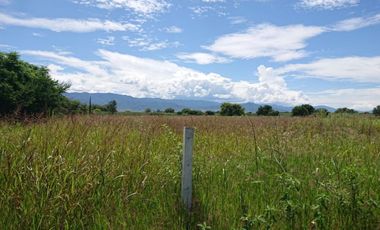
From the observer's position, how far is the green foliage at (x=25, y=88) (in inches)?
491

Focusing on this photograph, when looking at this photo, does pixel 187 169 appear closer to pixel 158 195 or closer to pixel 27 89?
pixel 158 195

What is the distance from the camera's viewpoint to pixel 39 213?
3.28 metres

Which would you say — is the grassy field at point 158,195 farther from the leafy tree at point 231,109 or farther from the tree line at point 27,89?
the leafy tree at point 231,109

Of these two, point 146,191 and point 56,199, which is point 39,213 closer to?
point 56,199

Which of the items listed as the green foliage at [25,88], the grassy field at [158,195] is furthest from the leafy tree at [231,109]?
the grassy field at [158,195]

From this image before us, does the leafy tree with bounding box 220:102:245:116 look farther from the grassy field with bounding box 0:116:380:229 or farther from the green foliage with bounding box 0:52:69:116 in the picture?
the grassy field with bounding box 0:116:380:229

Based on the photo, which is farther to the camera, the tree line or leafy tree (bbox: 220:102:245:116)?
leafy tree (bbox: 220:102:245:116)

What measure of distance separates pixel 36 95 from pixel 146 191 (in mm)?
10908

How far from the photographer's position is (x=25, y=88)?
1298cm

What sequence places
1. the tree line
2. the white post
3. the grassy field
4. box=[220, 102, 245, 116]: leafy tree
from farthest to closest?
box=[220, 102, 245, 116]: leafy tree, the tree line, the white post, the grassy field

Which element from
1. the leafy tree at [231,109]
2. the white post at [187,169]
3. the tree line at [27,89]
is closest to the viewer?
the white post at [187,169]

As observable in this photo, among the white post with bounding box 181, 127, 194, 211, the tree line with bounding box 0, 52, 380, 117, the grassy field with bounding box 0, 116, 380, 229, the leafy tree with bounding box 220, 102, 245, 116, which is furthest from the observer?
the leafy tree with bounding box 220, 102, 245, 116

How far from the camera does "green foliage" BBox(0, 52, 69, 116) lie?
1248cm

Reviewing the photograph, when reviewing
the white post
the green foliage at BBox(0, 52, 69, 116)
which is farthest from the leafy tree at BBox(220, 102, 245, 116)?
the white post
